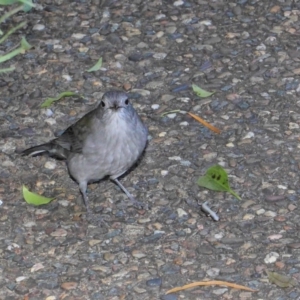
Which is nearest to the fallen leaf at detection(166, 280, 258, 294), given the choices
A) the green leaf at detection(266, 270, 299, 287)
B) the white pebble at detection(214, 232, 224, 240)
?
the green leaf at detection(266, 270, 299, 287)

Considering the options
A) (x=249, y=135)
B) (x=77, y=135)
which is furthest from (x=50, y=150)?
(x=249, y=135)

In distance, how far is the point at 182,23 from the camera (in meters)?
8.26

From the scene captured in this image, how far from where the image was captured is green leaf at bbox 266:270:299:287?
5395 mm

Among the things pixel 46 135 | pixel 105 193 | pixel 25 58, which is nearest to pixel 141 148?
pixel 105 193

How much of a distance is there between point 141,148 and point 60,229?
0.82 metres

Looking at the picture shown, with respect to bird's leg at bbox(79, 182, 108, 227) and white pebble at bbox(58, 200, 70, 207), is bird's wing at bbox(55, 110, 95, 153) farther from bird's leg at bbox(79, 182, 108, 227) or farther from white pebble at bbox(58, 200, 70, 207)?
white pebble at bbox(58, 200, 70, 207)

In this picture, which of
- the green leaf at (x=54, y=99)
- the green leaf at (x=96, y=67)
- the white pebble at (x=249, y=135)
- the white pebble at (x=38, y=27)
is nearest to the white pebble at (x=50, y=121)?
the green leaf at (x=54, y=99)

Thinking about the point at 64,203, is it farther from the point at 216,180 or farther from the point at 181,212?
the point at 216,180

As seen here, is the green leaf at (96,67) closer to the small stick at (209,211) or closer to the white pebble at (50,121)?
the white pebble at (50,121)

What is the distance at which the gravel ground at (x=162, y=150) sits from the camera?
18.4 ft

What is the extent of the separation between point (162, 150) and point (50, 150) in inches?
34.4

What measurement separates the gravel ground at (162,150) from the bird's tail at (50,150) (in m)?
0.08

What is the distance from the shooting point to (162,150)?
679cm

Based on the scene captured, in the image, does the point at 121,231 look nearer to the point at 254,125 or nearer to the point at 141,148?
the point at 141,148
